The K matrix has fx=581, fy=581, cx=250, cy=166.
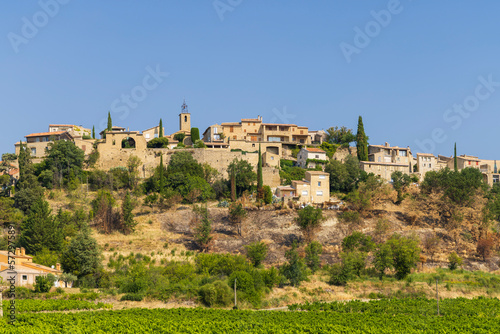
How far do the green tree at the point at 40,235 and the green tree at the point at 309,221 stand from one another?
73.8 feet

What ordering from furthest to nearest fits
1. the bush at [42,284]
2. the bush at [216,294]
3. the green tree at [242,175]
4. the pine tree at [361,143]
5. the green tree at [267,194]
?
the pine tree at [361,143] → the green tree at [242,175] → the green tree at [267,194] → the bush at [42,284] → the bush at [216,294]

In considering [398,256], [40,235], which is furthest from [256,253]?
[40,235]

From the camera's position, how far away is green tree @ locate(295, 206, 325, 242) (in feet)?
186

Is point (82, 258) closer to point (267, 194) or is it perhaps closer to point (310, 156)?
point (267, 194)

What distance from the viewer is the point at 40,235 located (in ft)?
167

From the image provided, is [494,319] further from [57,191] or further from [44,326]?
[57,191]

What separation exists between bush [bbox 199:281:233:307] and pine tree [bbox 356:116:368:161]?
40.8 meters

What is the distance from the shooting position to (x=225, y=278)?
4481 centimetres

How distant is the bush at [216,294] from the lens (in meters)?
41.1

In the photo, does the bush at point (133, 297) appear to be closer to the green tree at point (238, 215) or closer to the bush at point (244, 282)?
the bush at point (244, 282)

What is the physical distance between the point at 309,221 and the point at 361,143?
25.6 meters

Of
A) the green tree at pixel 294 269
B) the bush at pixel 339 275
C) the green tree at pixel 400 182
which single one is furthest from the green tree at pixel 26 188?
the green tree at pixel 400 182

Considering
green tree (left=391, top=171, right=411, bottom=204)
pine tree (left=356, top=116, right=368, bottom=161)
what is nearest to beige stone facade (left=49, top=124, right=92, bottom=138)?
pine tree (left=356, top=116, right=368, bottom=161)

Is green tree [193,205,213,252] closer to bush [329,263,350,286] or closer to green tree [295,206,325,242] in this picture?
green tree [295,206,325,242]
